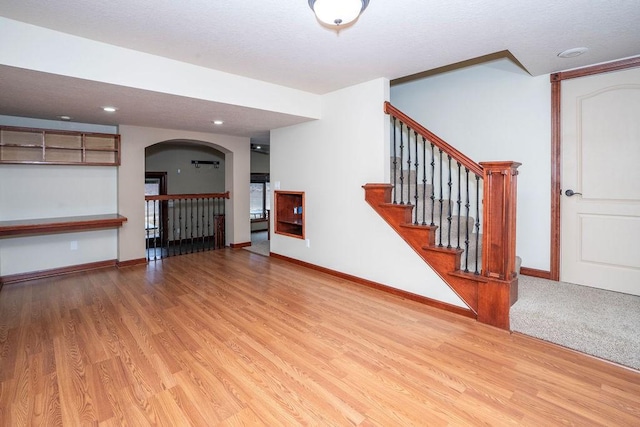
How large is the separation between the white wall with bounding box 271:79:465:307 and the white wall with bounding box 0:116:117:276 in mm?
2852

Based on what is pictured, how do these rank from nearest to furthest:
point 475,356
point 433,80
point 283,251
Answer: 1. point 475,356
2. point 433,80
3. point 283,251

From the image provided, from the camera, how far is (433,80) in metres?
4.46

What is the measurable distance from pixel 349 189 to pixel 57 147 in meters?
4.11

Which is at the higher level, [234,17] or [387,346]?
[234,17]

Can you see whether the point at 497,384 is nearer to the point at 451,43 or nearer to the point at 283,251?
the point at 451,43

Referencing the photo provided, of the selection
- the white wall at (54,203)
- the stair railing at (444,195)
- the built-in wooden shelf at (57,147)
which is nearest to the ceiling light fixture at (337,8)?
the stair railing at (444,195)

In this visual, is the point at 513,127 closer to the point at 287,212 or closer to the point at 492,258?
the point at 492,258

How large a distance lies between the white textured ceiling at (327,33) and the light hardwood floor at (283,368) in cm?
221

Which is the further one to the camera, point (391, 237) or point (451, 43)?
point (391, 237)

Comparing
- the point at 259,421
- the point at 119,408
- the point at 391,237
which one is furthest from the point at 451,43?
the point at 119,408

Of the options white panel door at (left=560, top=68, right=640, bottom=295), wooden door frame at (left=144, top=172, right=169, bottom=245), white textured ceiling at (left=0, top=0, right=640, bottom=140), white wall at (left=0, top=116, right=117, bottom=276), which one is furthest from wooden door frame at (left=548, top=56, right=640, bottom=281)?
wooden door frame at (left=144, top=172, right=169, bottom=245)

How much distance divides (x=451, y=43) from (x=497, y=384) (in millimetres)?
2681

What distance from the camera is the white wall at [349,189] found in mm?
3535

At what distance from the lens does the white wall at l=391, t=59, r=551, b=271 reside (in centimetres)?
355
